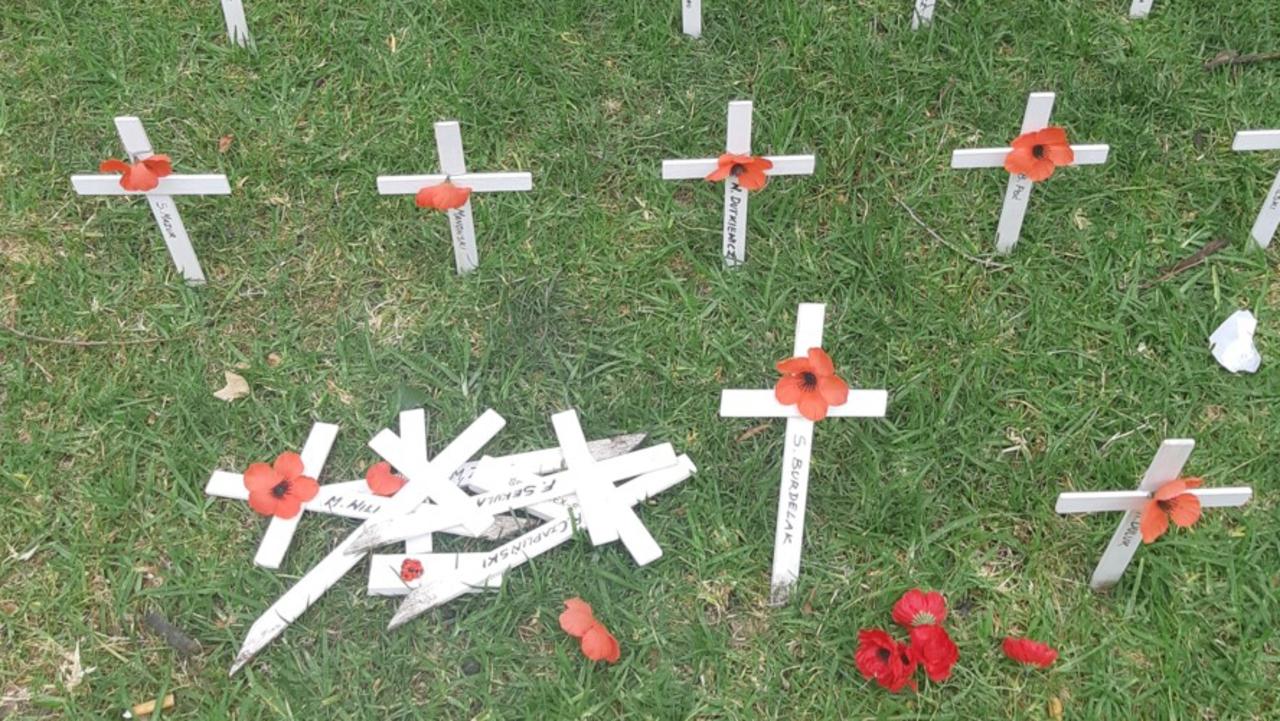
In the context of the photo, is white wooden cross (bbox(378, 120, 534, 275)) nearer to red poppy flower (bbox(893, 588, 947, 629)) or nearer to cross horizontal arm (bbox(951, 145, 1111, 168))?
cross horizontal arm (bbox(951, 145, 1111, 168))

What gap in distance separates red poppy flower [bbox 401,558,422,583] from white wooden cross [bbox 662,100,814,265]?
1.18 meters

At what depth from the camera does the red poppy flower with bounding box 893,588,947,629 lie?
8.07 ft

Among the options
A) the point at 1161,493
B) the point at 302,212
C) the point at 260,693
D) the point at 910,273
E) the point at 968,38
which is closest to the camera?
the point at 1161,493

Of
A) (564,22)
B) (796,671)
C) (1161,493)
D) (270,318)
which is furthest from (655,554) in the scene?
(564,22)

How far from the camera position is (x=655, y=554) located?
262 cm

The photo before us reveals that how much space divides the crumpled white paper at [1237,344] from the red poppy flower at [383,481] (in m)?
2.13

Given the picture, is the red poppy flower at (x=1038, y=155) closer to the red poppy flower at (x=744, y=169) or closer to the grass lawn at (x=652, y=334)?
the grass lawn at (x=652, y=334)

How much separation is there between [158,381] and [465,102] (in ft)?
4.09

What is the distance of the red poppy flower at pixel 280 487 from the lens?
2.67 m

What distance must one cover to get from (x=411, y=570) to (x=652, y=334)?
3.00 ft

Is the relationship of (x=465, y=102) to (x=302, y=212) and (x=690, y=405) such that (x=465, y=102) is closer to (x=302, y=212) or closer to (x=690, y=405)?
(x=302, y=212)

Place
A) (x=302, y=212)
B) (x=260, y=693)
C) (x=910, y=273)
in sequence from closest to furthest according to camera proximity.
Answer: (x=260, y=693), (x=910, y=273), (x=302, y=212)

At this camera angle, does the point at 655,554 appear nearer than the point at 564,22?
Yes

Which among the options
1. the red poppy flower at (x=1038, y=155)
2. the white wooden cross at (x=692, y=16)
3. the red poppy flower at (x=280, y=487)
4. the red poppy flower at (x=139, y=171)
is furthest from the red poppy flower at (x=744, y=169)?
the red poppy flower at (x=139, y=171)
